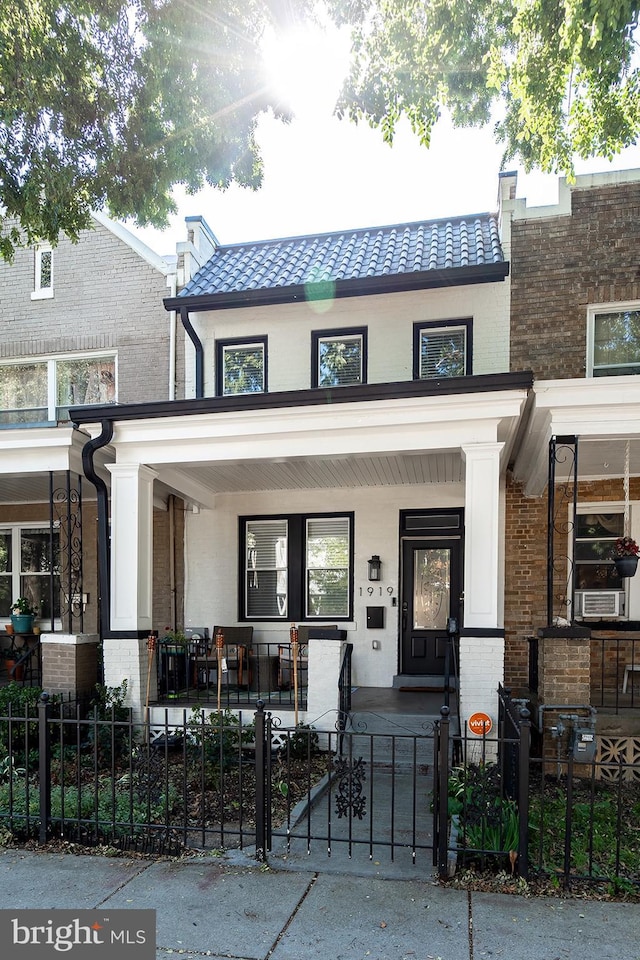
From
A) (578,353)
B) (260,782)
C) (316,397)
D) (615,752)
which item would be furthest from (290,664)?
(578,353)

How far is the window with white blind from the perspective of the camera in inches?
424

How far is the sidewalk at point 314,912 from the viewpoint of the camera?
12.3 feet

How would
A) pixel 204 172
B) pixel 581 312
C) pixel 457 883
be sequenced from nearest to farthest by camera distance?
pixel 457 883 → pixel 204 172 → pixel 581 312

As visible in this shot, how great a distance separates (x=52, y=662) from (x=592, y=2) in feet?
28.0

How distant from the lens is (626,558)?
7469mm

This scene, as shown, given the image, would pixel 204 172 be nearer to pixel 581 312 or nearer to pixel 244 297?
pixel 244 297

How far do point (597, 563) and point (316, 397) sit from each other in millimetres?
4979

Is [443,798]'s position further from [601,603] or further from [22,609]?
[22,609]

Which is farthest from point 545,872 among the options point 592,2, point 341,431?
point 592,2

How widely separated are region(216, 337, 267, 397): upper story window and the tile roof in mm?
896

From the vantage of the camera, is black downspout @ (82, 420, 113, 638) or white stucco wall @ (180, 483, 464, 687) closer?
black downspout @ (82, 420, 113, 638)

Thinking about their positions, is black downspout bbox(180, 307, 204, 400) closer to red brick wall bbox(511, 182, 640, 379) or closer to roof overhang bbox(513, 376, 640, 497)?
→ red brick wall bbox(511, 182, 640, 379)

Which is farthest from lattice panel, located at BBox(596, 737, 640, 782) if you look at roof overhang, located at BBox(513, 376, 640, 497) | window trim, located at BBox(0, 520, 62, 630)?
window trim, located at BBox(0, 520, 62, 630)

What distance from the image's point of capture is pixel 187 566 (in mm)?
11164
